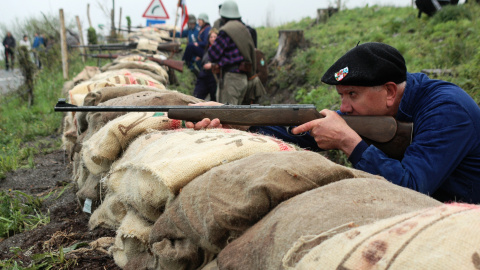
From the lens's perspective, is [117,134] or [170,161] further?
[117,134]

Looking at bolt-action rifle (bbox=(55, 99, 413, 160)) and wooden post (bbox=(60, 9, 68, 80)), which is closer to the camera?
bolt-action rifle (bbox=(55, 99, 413, 160))

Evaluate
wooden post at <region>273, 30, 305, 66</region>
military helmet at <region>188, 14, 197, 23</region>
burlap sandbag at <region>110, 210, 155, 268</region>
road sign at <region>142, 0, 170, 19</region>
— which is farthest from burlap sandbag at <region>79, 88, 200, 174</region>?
road sign at <region>142, 0, 170, 19</region>

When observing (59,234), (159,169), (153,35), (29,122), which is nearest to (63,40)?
(29,122)

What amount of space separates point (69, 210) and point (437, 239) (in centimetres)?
308

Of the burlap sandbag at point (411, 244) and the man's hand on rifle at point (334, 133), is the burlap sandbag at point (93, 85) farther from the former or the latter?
the burlap sandbag at point (411, 244)

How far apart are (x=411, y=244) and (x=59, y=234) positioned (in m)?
2.43

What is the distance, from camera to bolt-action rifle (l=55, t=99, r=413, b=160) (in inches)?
92.4

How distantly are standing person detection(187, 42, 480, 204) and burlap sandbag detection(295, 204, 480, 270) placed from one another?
96cm

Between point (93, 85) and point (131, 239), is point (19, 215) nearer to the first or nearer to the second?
point (131, 239)

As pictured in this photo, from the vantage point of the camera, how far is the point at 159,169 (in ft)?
6.21

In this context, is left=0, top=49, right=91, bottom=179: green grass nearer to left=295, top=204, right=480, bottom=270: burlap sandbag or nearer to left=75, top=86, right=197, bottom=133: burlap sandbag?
left=75, top=86, right=197, bottom=133: burlap sandbag

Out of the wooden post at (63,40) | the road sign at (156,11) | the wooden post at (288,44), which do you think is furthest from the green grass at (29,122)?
the wooden post at (288,44)

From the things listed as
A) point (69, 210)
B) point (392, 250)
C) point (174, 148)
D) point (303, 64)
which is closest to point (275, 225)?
point (392, 250)

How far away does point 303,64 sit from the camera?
394 inches
